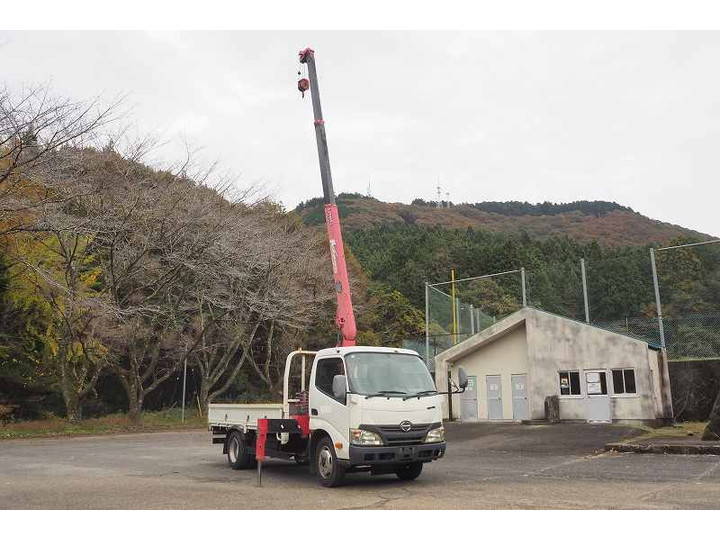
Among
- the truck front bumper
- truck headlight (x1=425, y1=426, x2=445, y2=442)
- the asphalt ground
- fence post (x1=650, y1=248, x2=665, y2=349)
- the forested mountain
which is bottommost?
the asphalt ground

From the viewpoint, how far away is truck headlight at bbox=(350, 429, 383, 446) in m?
9.77

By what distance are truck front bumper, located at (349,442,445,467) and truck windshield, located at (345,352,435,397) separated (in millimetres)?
871

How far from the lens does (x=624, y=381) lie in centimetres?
2225

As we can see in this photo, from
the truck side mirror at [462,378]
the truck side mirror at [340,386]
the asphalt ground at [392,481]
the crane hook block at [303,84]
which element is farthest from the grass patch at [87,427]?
the truck side mirror at [462,378]

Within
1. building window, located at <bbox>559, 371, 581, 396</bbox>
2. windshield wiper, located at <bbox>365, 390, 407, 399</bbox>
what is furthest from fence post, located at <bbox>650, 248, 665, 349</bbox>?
windshield wiper, located at <bbox>365, 390, 407, 399</bbox>

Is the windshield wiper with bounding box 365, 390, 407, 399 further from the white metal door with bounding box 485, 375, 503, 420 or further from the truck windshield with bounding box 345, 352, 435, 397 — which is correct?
the white metal door with bounding box 485, 375, 503, 420

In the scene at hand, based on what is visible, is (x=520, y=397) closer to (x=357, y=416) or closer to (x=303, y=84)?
(x=303, y=84)

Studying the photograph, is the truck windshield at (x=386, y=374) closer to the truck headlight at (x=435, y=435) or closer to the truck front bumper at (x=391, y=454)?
the truck headlight at (x=435, y=435)

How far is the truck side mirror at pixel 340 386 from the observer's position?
399 inches

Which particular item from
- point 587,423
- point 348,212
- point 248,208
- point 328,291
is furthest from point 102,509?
point 348,212

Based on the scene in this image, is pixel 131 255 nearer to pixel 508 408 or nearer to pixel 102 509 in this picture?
pixel 508 408

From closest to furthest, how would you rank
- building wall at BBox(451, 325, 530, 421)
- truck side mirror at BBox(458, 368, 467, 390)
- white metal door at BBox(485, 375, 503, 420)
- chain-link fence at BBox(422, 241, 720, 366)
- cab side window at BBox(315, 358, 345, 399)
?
truck side mirror at BBox(458, 368, 467, 390)
cab side window at BBox(315, 358, 345, 399)
chain-link fence at BBox(422, 241, 720, 366)
building wall at BBox(451, 325, 530, 421)
white metal door at BBox(485, 375, 503, 420)

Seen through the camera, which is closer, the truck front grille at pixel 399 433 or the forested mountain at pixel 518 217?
the truck front grille at pixel 399 433

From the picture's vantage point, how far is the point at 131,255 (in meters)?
26.5
